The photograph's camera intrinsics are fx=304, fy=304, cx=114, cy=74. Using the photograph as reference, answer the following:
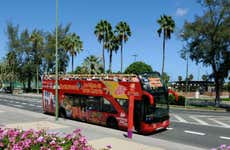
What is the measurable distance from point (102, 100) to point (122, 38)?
39519mm

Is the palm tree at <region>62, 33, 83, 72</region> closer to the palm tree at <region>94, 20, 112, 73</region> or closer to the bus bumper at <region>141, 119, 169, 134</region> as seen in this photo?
the palm tree at <region>94, 20, 112, 73</region>

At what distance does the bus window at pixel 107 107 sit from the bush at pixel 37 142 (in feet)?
30.1

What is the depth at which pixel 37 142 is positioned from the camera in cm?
706

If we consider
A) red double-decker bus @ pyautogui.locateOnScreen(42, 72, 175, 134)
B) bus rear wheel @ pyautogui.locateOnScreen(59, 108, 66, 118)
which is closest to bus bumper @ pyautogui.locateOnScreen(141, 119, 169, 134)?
red double-decker bus @ pyautogui.locateOnScreen(42, 72, 175, 134)

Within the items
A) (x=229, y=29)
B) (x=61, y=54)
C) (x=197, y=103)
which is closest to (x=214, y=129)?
(x=229, y=29)

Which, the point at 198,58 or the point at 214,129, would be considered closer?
the point at 214,129

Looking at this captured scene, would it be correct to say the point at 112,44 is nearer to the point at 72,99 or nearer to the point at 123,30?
the point at 123,30

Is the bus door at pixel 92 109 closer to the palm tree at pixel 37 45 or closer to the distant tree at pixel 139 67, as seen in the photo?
the distant tree at pixel 139 67

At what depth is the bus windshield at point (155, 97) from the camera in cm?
1524

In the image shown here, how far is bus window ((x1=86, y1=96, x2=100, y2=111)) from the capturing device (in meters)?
18.0

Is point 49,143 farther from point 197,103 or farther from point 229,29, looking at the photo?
point 197,103

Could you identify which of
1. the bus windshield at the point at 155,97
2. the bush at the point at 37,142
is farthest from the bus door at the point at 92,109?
the bush at the point at 37,142

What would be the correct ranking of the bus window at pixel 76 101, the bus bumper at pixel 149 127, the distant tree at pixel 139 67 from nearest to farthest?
1. the bus bumper at pixel 149 127
2. the bus window at pixel 76 101
3. the distant tree at pixel 139 67

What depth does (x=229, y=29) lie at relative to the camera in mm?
35469
